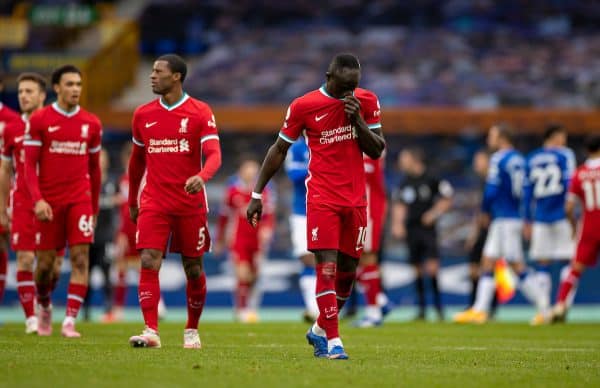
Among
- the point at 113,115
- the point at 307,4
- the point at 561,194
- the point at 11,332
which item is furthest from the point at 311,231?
the point at 307,4

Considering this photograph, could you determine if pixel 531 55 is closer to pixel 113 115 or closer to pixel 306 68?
pixel 306 68

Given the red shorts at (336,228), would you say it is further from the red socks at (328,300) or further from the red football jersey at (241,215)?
the red football jersey at (241,215)

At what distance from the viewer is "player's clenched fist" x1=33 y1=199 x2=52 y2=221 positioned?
11.1 metres

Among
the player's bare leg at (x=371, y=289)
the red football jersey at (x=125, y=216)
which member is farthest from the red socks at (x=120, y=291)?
the player's bare leg at (x=371, y=289)

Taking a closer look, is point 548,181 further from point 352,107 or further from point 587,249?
point 352,107

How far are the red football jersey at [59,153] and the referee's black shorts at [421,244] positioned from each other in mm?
8664

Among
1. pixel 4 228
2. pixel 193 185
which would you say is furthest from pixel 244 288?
pixel 193 185

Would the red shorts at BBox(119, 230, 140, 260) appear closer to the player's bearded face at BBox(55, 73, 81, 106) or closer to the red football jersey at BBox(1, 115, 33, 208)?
the red football jersey at BBox(1, 115, 33, 208)

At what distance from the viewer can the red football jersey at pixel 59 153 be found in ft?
38.3

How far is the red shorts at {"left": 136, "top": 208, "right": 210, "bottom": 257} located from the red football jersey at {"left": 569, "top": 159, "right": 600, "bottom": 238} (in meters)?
7.77

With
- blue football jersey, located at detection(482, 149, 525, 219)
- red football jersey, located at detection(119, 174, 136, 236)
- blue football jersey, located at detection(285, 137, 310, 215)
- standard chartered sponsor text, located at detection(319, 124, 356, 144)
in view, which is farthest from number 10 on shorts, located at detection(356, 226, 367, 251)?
red football jersey, located at detection(119, 174, 136, 236)

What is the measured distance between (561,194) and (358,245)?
8.77 metres

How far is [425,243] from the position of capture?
19.4 m

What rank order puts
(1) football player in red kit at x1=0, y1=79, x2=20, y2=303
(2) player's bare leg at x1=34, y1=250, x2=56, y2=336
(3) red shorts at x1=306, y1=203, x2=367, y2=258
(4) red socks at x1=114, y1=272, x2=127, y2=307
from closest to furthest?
(3) red shorts at x1=306, y1=203, x2=367, y2=258
(2) player's bare leg at x1=34, y1=250, x2=56, y2=336
(1) football player in red kit at x1=0, y1=79, x2=20, y2=303
(4) red socks at x1=114, y1=272, x2=127, y2=307
